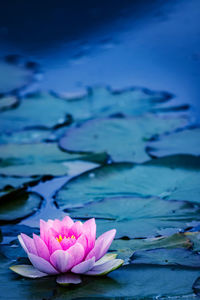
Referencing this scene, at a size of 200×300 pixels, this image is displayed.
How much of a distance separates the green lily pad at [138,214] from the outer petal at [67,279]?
0.24 meters

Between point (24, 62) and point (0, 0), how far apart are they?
0.83 m

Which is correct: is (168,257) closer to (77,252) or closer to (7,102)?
(77,252)

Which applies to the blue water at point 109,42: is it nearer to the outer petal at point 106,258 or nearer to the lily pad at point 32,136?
the lily pad at point 32,136

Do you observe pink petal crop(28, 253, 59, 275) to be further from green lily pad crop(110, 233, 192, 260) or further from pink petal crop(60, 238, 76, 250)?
green lily pad crop(110, 233, 192, 260)

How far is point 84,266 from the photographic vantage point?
39.9 inches

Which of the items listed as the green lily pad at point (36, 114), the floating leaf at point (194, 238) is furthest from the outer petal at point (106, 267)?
the green lily pad at point (36, 114)

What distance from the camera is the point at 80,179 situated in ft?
5.52

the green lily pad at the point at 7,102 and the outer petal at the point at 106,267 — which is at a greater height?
the green lily pad at the point at 7,102

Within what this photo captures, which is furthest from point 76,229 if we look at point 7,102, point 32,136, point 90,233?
point 7,102

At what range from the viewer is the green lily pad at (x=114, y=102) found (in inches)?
97.5

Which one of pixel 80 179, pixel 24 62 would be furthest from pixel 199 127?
pixel 24 62

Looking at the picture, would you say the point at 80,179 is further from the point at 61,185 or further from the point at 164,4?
the point at 164,4

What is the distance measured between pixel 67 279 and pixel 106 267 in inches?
3.9

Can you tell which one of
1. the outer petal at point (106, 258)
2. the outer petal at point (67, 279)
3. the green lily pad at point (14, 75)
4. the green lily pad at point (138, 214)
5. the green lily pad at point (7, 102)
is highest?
the green lily pad at point (14, 75)
